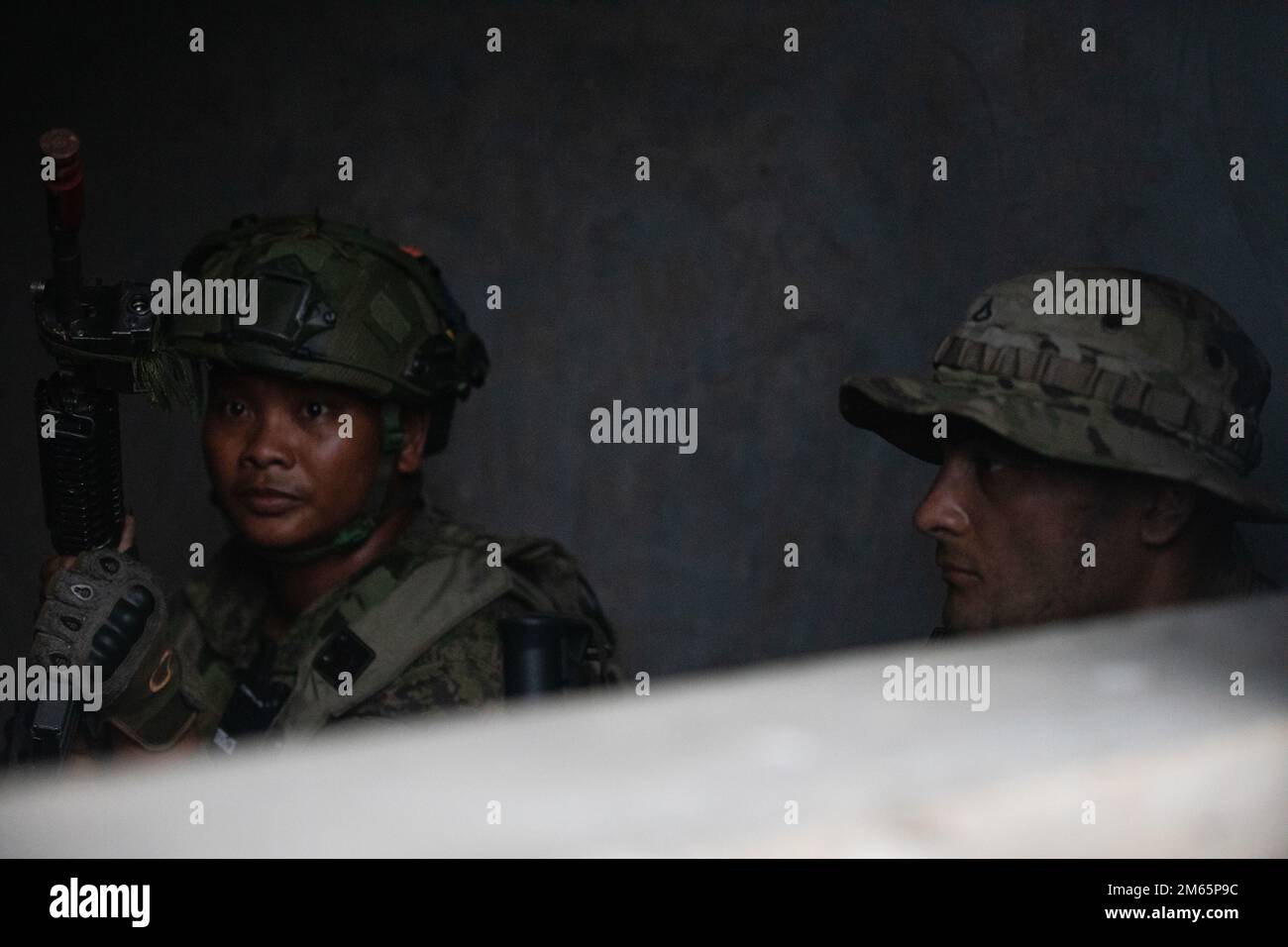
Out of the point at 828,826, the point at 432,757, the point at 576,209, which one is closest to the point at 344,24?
the point at 576,209

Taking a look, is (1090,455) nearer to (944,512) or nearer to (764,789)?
(944,512)

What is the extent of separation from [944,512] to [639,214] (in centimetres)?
89

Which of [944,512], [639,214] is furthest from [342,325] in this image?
[944,512]

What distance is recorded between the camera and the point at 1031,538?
1931 mm

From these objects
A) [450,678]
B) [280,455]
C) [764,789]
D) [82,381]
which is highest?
[82,381]

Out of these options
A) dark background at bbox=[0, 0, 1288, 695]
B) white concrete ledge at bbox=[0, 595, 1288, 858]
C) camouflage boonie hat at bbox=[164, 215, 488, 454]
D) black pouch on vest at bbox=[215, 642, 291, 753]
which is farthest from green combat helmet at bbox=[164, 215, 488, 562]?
white concrete ledge at bbox=[0, 595, 1288, 858]

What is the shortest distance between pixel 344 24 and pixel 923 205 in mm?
1024

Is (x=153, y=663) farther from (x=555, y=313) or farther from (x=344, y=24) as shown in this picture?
(x=344, y=24)

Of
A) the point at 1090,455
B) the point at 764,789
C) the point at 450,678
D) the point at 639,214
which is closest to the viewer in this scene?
the point at 764,789

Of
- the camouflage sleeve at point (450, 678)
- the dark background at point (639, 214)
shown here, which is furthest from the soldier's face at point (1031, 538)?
the camouflage sleeve at point (450, 678)

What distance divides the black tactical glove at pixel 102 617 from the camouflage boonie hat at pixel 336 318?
318mm

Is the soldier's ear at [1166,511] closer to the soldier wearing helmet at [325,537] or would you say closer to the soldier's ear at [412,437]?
the soldier wearing helmet at [325,537]

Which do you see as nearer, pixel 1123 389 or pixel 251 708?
pixel 1123 389

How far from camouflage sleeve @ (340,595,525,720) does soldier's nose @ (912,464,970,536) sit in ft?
1.97
